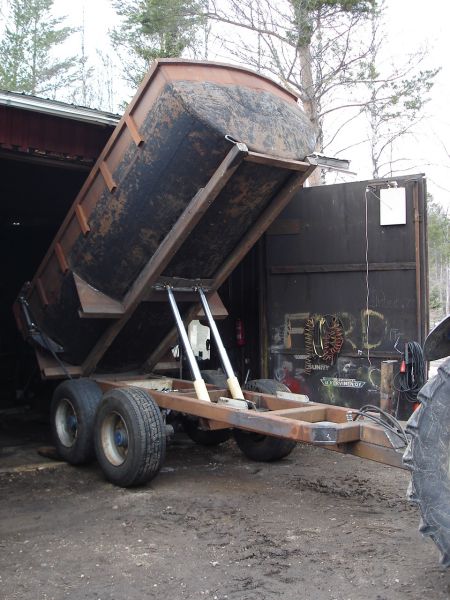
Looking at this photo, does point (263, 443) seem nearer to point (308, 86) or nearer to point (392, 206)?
point (392, 206)

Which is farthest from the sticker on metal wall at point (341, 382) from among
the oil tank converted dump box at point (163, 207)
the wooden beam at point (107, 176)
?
the wooden beam at point (107, 176)

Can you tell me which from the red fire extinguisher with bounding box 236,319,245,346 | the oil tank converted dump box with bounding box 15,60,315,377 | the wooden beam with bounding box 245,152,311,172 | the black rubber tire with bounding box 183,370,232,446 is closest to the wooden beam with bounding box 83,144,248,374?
the oil tank converted dump box with bounding box 15,60,315,377

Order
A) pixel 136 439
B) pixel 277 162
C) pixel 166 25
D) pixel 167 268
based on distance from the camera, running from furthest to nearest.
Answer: pixel 166 25 < pixel 167 268 < pixel 136 439 < pixel 277 162

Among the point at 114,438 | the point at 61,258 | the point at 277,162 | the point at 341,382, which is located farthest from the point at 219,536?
the point at 341,382

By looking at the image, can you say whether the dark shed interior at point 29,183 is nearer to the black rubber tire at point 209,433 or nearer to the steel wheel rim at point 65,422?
the steel wheel rim at point 65,422

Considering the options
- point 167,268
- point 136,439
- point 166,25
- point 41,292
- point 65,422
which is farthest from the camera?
point 166,25

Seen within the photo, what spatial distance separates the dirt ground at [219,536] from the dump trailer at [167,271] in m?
0.47

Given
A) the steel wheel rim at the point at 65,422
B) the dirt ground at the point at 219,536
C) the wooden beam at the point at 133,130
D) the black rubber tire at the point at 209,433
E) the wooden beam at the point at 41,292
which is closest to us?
the dirt ground at the point at 219,536

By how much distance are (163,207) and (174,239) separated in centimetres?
30

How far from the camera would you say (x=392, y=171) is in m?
24.0

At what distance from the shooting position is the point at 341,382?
7918 mm

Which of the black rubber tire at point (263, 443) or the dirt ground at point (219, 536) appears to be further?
the black rubber tire at point (263, 443)

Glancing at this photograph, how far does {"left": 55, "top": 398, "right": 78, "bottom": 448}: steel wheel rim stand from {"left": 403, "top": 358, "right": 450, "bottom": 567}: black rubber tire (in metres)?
4.24

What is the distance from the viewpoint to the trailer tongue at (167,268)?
5.21 meters
